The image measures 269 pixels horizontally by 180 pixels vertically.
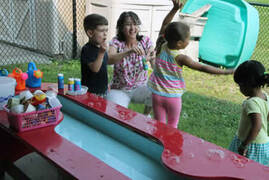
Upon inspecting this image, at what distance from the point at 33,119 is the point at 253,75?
55.5 inches

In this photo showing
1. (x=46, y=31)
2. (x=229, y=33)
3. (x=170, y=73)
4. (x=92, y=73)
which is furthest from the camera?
(x=46, y=31)

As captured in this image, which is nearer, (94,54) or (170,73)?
(170,73)

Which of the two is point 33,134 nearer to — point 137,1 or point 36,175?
point 36,175

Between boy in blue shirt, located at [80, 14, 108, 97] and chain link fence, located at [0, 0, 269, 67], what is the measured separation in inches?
140

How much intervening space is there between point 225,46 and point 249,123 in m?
4.46

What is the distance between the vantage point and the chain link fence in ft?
20.6

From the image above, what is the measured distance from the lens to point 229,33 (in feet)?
20.3

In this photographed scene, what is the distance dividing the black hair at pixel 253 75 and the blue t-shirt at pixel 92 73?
1218 mm

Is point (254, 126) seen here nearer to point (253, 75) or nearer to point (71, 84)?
point (253, 75)

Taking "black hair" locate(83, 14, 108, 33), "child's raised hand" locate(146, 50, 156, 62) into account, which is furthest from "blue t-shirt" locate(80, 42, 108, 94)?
"child's raised hand" locate(146, 50, 156, 62)

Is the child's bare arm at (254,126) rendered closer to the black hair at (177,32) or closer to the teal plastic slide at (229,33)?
the black hair at (177,32)

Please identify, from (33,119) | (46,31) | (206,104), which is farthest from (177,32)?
(46,31)

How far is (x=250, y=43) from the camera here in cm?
619

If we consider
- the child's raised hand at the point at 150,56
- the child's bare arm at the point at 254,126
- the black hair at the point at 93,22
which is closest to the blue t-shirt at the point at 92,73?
the black hair at the point at 93,22
